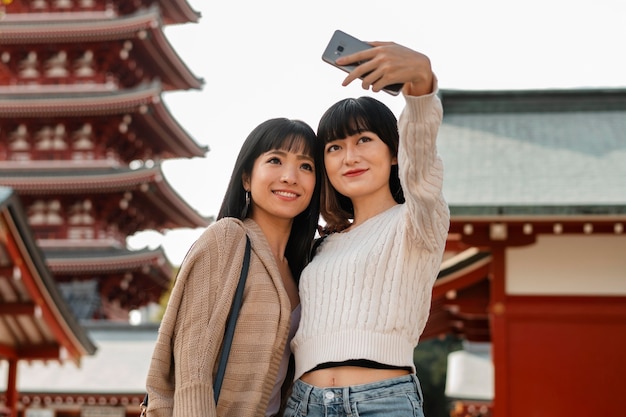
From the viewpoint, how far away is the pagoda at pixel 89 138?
19312 mm

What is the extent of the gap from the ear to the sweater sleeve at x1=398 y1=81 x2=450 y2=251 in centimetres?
59

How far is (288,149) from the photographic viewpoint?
2896mm

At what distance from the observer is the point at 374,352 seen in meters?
2.60

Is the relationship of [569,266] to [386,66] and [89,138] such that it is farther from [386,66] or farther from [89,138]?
[89,138]

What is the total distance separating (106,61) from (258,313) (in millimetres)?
18640

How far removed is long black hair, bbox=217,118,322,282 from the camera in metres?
2.91

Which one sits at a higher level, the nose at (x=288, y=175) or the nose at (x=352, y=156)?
the nose at (x=352, y=156)

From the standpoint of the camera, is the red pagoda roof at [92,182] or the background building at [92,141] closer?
the red pagoda roof at [92,182]

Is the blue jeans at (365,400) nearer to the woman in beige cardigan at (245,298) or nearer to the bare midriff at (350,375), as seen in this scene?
the bare midriff at (350,375)

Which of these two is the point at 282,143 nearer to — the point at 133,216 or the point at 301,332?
the point at 301,332

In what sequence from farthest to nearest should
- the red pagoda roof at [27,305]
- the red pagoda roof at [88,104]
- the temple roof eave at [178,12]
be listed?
the temple roof eave at [178,12], the red pagoda roof at [88,104], the red pagoda roof at [27,305]

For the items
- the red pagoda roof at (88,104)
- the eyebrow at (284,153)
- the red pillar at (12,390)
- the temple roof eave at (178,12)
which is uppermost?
the temple roof eave at (178,12)

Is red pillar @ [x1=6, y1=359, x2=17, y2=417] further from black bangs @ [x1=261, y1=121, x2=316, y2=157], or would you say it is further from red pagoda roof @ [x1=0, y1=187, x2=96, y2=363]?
black bangs @ [x1=261, y1=121, x2=316, y2=157]

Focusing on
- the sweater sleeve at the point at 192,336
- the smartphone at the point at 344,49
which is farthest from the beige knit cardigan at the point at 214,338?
the smartphone at the point at 344,49
